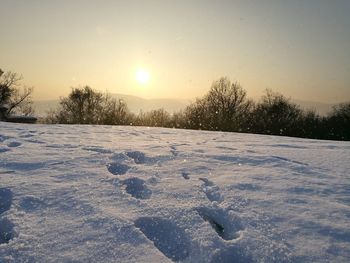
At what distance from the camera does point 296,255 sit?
2.30 meters

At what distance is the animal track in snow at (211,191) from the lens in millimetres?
Answer: 3297

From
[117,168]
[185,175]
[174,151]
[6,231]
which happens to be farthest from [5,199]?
[174,151]

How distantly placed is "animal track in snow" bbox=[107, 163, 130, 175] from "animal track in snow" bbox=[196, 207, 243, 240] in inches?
60.2

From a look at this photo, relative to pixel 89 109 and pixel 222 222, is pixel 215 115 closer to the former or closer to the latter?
pixel 89 109

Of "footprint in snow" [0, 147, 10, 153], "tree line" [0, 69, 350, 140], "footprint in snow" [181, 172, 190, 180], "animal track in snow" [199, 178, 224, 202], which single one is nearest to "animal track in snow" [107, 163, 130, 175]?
"footprint in snow" [181, 172, 190, 180]

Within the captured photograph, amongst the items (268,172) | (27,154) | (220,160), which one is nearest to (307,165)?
(268,172)

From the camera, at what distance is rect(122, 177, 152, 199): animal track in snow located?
3.36 meters

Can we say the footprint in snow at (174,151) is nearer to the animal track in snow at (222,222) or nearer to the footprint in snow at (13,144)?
the animal track in snow at (222,222)

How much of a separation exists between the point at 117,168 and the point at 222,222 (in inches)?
77.6

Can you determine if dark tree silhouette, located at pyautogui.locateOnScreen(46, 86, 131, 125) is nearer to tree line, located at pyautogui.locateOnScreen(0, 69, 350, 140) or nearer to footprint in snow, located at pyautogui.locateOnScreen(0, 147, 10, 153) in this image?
tree line, located at pyautogui.locateOnScreen(0, 69, 350, 140)

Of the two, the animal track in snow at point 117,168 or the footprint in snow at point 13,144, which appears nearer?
the animal track in snow at point 117,168

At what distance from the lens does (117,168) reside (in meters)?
4.38

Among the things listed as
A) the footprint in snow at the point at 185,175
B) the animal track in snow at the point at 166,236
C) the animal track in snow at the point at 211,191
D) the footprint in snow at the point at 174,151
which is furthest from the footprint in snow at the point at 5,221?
the footprint in snow at the point at 174,151

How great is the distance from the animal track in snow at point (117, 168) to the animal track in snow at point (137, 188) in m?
0.41
